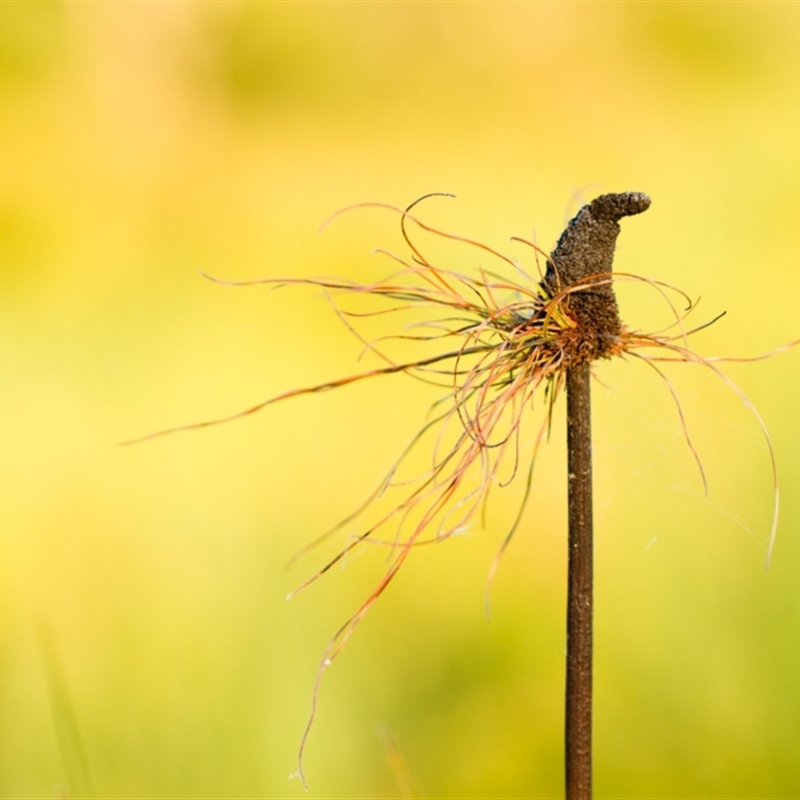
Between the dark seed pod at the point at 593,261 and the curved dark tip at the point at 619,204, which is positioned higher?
the curved dark tip at the point at 619,204

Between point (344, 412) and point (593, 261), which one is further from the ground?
point (593, 261)

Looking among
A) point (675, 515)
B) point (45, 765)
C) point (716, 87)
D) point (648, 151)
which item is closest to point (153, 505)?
Answer: point (45, 765)

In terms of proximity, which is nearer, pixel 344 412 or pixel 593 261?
pixel 593 261

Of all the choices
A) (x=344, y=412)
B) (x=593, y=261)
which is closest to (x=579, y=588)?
(x=593, y=261)

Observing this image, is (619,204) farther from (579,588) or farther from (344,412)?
(344,412)

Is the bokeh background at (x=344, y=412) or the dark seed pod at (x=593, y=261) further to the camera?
the bokeh background at (x=344, y=412)
